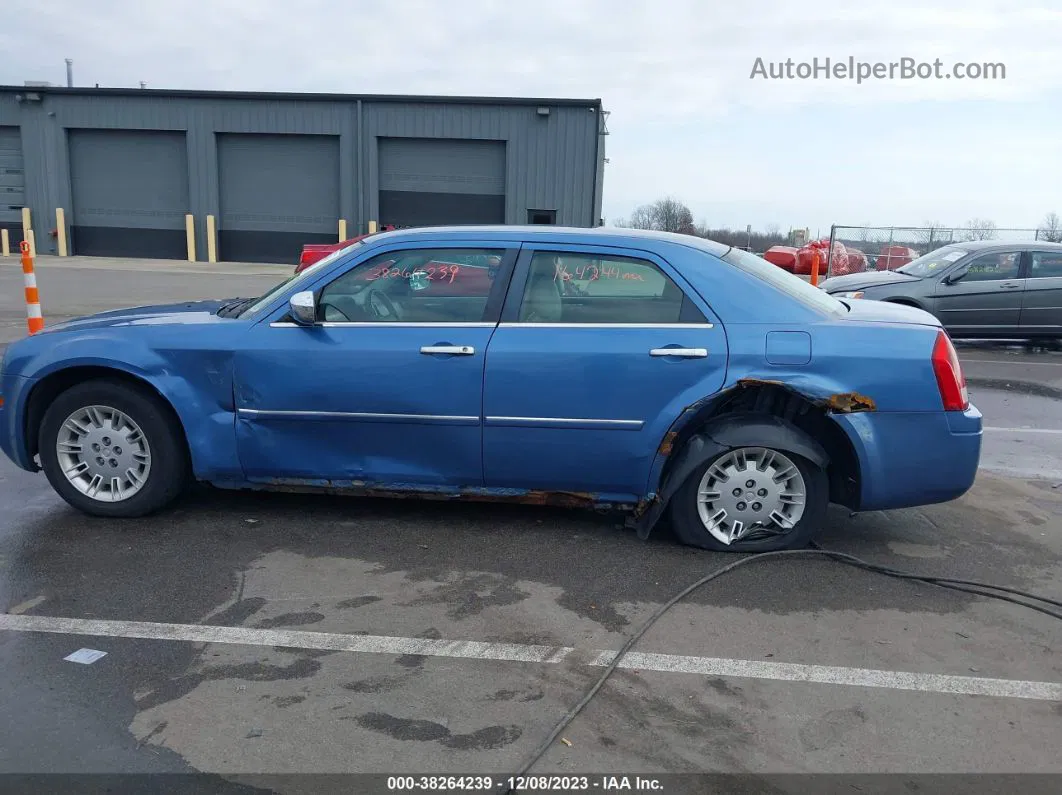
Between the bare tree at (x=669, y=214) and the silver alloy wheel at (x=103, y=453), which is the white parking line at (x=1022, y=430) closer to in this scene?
the silver alloy wheel at (x=103, y=453)

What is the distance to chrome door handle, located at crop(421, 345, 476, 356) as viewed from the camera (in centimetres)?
448

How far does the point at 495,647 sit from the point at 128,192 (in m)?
32.2

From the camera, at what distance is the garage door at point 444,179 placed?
2969 centimetres

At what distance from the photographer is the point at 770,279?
470 cm

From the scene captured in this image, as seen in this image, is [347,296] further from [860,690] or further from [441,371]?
[860,690]

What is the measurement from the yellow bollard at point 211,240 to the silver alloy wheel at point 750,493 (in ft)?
96.7

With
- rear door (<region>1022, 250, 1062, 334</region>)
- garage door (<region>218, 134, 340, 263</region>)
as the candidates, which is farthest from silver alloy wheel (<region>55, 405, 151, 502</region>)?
garage door (<region>218, 134, 340, 263</region>)

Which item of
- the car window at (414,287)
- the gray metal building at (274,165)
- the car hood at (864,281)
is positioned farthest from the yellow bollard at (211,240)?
the car window at (414,287)

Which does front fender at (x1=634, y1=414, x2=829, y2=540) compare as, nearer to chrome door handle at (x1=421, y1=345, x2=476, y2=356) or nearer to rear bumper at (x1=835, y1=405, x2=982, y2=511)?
rear bumper at (x1=835, y1=405, x2=982, y2=511)

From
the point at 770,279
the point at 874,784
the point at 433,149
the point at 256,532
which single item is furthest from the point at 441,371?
the point at 433,149

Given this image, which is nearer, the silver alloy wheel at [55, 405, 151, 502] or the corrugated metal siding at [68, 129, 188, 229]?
the silver alloy wheel at [55, 405, 151, 502]

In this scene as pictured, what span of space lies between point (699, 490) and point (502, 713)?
1.81m

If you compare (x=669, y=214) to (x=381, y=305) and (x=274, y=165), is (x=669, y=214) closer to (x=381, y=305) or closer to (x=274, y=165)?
(x=274, y=165)

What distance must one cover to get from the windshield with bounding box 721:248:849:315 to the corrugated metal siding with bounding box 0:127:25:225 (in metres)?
33.5
